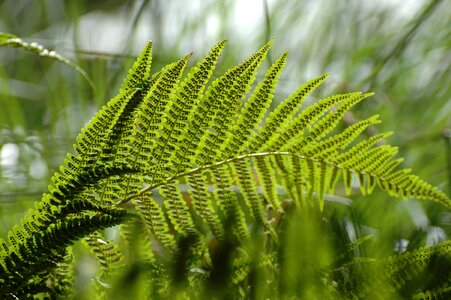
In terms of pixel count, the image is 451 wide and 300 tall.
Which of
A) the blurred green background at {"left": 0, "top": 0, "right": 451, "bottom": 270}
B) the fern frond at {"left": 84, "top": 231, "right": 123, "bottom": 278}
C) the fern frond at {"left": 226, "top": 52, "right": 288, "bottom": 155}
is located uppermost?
the blurred green background at {"left": 0, "top": 0, "right": 451, "bottom": 270}

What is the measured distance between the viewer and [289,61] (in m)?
1.12

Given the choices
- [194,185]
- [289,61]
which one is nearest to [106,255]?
[194,185]

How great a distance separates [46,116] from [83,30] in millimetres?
264

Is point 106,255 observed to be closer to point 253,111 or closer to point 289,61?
point 253,111

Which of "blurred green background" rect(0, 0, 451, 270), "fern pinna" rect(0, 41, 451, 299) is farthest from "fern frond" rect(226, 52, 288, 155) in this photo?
"blurred green background" rect(0, 0, 451, 270)

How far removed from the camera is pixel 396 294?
0.37 metres

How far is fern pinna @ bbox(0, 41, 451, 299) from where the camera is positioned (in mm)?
320

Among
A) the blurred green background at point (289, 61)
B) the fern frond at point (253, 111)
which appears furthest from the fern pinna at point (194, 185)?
the blurred green background at point (289, 61)

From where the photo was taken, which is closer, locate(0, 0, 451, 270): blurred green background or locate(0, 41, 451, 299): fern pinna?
locate(0, 41, 451, 299): fern pinna

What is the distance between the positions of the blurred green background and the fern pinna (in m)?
0.42

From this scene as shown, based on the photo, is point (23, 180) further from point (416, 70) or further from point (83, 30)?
point (416, 70)

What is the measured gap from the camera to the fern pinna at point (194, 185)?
32 centimetres

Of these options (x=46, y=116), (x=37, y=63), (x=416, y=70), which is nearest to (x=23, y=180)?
(x=46, y=116)

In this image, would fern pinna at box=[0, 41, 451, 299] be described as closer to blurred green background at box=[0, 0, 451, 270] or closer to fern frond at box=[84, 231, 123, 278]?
fern frond at box=[84, 231, 123, 278]
